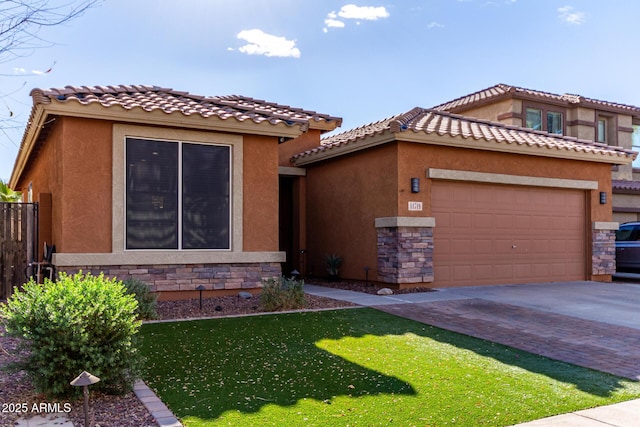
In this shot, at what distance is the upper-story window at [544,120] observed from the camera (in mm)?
23156

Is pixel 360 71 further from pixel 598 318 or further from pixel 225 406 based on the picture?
pixel 225 406

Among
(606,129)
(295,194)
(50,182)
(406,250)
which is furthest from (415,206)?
(606,129)

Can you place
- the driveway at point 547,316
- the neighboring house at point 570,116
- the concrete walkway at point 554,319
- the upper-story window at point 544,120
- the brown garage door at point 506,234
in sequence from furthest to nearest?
the upper-story window at point 544,120 → the neighboring house at point 570,116 → the brown garage door at point 506,234 → the driveway at point 547,316 → the concrete walkway at point 554,319

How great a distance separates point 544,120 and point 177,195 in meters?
17.8

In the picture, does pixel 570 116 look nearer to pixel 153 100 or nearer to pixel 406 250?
pixel 406 250

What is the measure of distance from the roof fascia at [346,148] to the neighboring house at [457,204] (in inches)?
1.3

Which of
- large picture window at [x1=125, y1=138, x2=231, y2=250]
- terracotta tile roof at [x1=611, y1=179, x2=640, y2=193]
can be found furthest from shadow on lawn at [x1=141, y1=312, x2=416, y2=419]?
terracotta tile roof at [x1=611, y1=179, x2=640, y2=193]

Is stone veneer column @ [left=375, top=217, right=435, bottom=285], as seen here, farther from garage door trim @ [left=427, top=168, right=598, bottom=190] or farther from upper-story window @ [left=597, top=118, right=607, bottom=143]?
upper-story window @ [left=597, top=118, right=607, bottom=143]

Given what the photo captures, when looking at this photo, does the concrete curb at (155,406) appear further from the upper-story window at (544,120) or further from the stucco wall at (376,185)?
the upper-story window at (544,120)

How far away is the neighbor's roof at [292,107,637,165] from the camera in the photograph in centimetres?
1283

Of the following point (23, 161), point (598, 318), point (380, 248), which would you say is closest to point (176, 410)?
point (598, 318)

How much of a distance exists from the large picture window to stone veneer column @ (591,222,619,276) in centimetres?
1047

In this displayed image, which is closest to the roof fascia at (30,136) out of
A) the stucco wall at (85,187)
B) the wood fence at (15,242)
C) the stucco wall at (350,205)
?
the stucco wall at (85,187)

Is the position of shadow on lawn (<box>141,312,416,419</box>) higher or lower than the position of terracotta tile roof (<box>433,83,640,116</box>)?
lower
